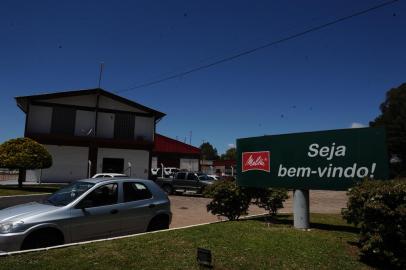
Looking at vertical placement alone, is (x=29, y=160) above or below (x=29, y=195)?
above

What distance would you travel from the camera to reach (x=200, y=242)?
7875mm

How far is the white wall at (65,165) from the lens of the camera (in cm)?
3641

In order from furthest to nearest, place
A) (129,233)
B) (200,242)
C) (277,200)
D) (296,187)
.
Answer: (277,200) → (296,187) → (129,233) → (200,242)

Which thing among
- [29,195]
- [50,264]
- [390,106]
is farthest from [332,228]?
[390,106]

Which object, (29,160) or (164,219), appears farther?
(29,160)

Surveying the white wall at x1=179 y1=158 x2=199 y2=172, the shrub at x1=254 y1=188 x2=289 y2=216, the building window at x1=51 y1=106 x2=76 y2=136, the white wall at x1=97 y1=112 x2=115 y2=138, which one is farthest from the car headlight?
the white wall at x1=179 y1=158 x2=199 y2=172

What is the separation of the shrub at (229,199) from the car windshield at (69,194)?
3728mm

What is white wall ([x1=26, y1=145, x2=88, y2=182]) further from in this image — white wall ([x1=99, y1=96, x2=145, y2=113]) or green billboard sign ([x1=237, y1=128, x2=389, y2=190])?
green billboard sign ([x1=237, y1=128, x2=389, y2=190])

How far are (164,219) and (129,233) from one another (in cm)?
111

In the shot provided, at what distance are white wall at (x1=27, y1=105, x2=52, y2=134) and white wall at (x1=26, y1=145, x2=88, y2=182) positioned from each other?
1907 millimetres

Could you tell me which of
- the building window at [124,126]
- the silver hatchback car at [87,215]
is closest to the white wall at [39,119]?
the building window at [124,126]

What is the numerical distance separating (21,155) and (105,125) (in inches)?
588

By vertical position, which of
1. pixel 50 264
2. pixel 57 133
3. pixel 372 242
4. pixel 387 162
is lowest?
pixel 50 264

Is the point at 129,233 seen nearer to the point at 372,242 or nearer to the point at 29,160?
the point at 372,242
